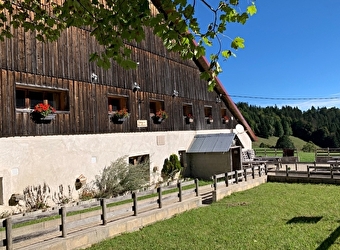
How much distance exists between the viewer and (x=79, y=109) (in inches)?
466

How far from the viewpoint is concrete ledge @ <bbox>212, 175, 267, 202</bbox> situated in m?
11.6

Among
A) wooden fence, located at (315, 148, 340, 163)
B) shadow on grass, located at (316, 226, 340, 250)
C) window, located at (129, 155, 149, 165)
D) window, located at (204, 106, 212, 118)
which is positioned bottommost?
shadow on grass, located at (316, 226, 340, 250)

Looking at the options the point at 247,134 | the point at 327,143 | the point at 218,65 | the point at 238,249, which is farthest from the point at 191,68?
the point at 327,143

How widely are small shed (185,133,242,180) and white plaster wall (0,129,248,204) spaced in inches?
127

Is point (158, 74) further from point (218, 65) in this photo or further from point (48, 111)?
point (218, 65)

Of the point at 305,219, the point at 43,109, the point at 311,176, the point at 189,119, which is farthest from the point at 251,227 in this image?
the point at 189,119

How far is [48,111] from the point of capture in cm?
1030

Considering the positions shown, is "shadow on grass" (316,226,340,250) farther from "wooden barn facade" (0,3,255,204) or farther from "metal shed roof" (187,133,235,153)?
"metal shed roof" (187,133,235,153)

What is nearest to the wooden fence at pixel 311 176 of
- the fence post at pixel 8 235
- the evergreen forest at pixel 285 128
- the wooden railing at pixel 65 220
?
the wooden railing at pixel 65 220

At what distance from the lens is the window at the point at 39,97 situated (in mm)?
10203

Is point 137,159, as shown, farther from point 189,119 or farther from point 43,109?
point 43,109

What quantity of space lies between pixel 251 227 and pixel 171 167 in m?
8.82

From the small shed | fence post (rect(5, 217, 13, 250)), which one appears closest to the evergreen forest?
the small shed

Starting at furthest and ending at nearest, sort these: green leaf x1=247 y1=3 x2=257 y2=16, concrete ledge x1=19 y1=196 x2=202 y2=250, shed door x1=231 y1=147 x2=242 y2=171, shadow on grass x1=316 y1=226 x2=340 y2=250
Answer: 1. shed door x1=231 y1=147 x2=242 y2=171
2. concrete ledge x1=19 y1=196 x2=202 y2=250
3. shadow on grass x1=316 y1=226 x2=340 y2=250
4. green leaf x1=247 y1=3 x2=257 y2=16
